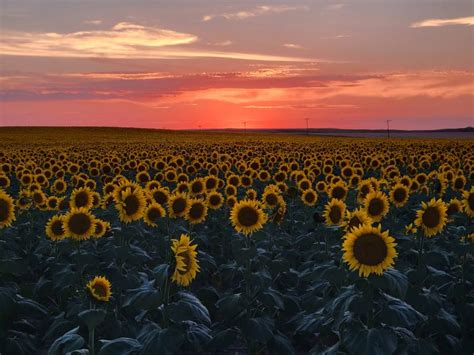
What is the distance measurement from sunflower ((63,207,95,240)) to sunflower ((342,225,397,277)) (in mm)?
4021

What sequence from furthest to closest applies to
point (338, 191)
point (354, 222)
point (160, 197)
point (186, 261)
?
point (338, 191) < point (160, 197) < point (354, 222) < point (186, 261)

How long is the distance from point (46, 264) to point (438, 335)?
254 inches

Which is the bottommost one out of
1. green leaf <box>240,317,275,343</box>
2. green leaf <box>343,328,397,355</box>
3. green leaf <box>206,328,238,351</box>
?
green leaf <box>206,328,238,351</box>

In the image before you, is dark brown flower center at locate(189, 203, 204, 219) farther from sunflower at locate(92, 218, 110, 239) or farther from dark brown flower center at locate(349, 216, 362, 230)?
dark brown flower center at locate(349, 216, 362, 230)

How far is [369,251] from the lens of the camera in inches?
221

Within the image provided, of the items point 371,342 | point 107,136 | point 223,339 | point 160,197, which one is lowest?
point 223,339

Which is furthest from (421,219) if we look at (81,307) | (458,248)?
(81,307)

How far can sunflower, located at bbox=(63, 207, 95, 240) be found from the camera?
8.23m

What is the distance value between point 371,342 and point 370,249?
0.87 metres

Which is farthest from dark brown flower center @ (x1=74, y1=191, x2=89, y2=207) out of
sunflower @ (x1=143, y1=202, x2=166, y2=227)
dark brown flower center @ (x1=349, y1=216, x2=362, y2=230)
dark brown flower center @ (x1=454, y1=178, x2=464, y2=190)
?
dark brown flower center @ (x1=454, y1=178, x2=464, y2=190)

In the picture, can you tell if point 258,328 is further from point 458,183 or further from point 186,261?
point 458,183

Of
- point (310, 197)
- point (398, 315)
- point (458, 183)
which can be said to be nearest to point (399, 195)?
point (310, 197)

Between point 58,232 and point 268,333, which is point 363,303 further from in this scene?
point 58,232

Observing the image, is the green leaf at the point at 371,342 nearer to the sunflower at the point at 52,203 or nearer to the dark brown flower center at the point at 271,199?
the dark brown flower center at the point at 271,199
